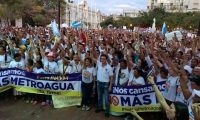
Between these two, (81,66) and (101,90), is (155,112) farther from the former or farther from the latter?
(81,66)

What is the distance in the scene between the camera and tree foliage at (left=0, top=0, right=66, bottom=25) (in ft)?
106

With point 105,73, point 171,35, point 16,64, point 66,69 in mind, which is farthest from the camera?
point 171,35

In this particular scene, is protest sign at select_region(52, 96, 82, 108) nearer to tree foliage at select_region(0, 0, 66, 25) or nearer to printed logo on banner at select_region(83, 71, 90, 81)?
printed logo on banner at select_region(83, 71, 90, 81)

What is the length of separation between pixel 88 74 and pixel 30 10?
36721 millimetres

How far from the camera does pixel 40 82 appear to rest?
5906mm

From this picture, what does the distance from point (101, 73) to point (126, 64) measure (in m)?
0.68

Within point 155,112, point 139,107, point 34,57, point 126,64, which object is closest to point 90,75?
point 126,64

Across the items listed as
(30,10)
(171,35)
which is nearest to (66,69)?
(171,35)

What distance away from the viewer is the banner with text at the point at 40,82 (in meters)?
5.77

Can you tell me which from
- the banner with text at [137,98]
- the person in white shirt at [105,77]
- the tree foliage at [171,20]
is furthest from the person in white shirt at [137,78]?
the tree foliage at [171,20]

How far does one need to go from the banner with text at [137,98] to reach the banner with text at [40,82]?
4.15ft

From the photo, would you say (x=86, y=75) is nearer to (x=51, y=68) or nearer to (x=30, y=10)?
(x=51, y=68)

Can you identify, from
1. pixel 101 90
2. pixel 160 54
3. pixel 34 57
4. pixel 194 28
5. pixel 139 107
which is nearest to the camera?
pixel 139 107

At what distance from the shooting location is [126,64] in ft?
17.1
